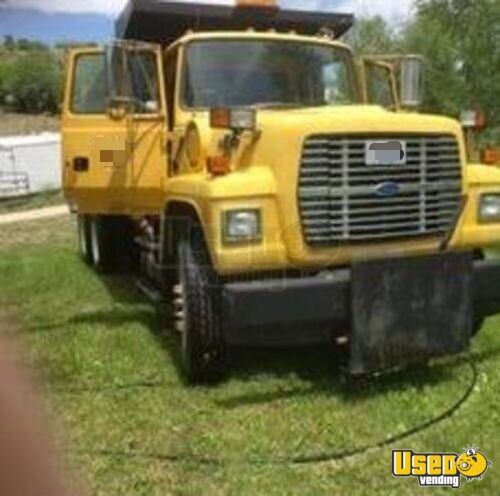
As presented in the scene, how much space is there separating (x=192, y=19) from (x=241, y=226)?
10.9ft

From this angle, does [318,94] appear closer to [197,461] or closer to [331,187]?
[331,187]

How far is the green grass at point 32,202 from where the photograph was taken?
2364 centimetres

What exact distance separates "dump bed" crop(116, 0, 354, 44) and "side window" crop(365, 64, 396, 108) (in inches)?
34.6

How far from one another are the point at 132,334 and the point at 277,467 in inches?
114

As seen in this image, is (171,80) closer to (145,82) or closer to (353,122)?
(145,82)

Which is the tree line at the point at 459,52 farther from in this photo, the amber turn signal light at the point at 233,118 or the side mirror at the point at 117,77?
the amber turn signal light at the point at 233,118

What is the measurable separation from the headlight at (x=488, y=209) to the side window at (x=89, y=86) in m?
3.02

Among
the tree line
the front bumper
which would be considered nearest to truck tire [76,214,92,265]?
the front bumper

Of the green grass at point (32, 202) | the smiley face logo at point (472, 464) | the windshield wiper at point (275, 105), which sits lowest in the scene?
the green grass at point (32, 202)

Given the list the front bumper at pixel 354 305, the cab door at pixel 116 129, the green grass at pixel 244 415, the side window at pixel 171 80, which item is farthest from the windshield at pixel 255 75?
the front bumper at pixel 354 305

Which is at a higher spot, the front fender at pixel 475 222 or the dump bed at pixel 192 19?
the dump bed at pixel 192 19

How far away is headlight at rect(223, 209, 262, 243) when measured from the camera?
549cm

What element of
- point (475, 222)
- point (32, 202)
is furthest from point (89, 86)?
point (32, 202)

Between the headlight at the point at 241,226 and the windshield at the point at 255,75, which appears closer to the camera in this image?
the headlight at the point at 241,226
